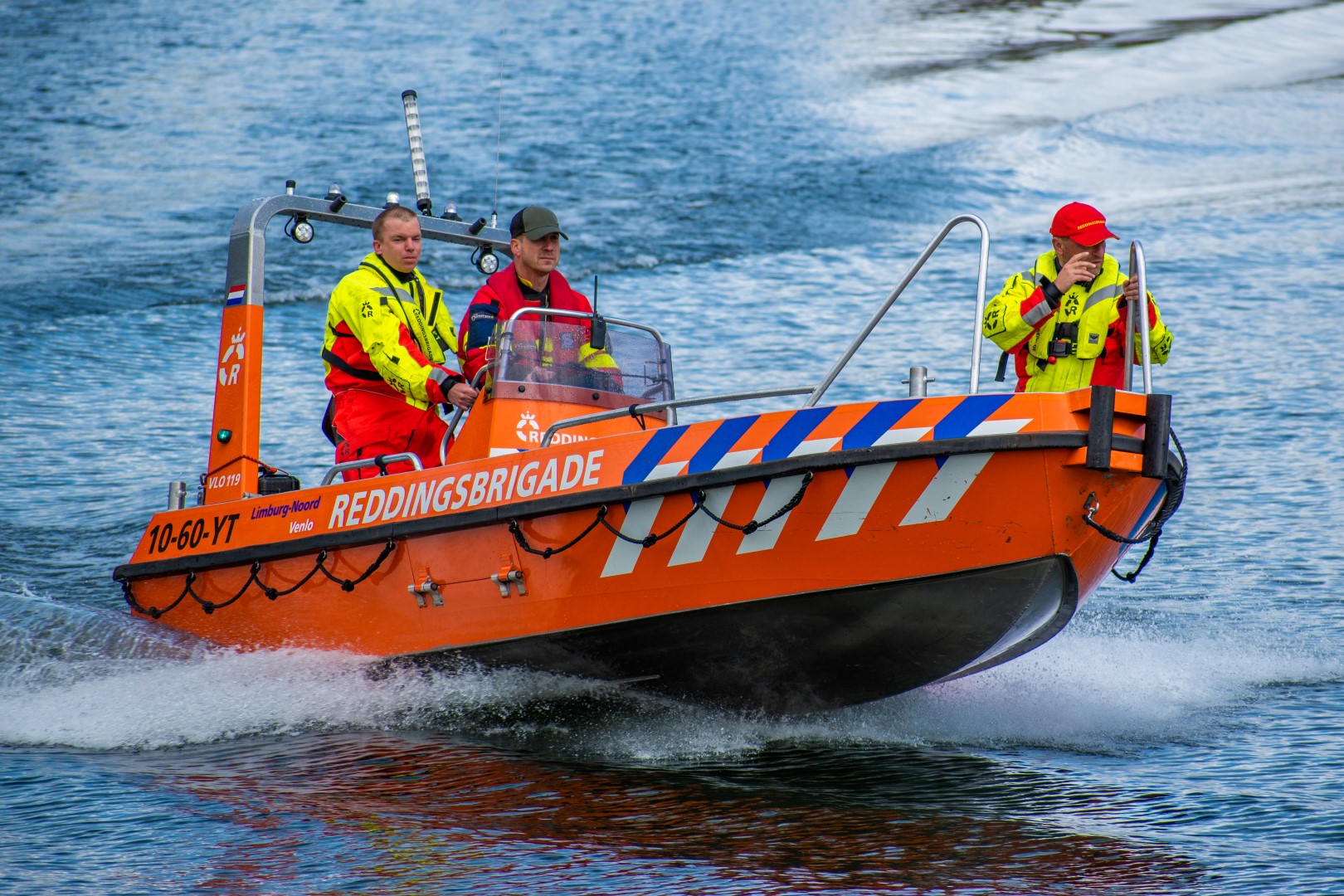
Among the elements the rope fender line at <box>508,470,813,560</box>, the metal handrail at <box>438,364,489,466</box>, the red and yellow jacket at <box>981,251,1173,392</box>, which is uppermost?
the red and yellow jacket at <box>981,251,1173,392</box>

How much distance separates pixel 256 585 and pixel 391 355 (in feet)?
4.07

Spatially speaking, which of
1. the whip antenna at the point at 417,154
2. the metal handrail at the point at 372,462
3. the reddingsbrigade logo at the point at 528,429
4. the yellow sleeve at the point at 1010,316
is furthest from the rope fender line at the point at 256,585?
the yellow sleeve at the point at 1010,316

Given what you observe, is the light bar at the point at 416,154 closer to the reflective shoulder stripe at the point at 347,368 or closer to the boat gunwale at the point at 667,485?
the reflective shoulder stripe at the point at 347,368

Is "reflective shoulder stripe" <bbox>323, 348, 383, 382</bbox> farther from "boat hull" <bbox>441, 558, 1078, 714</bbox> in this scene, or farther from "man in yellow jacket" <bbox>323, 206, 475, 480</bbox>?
"boat hull" <bbox>441, 558, 1078, 714</bbox>

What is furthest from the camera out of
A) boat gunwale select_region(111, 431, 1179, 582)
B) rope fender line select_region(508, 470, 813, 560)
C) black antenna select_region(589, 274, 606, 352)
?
black antenna select_region(589, 274, 606, 352)

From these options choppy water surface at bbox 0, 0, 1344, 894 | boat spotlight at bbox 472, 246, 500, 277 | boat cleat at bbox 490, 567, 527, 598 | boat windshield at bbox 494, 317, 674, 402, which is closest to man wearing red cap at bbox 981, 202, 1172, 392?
choppy water surface at bbox 0, 0, 1344, 894

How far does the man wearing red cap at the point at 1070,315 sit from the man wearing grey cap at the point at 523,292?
5.47 feet

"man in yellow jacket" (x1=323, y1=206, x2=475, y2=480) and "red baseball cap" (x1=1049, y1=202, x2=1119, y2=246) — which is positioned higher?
"red baseball cap" (x1=1049, y1=202, x2=1119, y2=246)

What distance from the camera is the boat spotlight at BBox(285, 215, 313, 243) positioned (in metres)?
6.36

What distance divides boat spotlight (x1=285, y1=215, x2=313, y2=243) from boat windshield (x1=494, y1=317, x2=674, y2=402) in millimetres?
1156

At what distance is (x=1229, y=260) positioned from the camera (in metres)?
15.7

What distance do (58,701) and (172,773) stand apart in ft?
3.87

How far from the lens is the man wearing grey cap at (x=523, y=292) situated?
19.5 ft

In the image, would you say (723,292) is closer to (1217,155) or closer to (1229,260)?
(1229,260)
